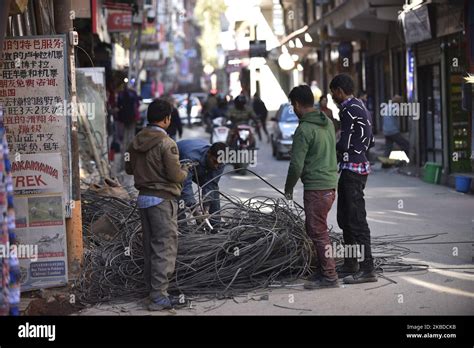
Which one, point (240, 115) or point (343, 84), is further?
point (240, 115)

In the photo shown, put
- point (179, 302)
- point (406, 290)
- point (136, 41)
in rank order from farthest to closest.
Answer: point (136, 41) → point (406, 290) → point (179, 302)

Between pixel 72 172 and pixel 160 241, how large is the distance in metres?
1.74

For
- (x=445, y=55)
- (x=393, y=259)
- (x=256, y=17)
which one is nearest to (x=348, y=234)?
(x=393, y=259)

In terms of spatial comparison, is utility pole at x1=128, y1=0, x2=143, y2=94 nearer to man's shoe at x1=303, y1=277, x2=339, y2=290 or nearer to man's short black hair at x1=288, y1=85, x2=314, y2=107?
man's short black hair at x1=288, y1=85, x2=314, y2=107

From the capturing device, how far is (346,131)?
29.1ft

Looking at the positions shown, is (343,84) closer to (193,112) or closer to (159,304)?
(159,304)

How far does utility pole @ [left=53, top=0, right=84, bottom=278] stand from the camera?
9.13 meters

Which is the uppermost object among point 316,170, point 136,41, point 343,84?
point 136,41

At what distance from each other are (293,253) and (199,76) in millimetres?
100021

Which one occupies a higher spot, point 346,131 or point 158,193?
point 346,131

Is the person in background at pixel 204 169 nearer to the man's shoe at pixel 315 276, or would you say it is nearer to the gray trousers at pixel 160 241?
the man's shoe at pixel 315 276

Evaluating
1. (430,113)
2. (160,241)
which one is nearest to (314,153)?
(160,241)

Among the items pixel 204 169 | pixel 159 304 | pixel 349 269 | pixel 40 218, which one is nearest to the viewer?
pixel 159 304

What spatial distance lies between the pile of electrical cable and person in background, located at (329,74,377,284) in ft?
1.64
